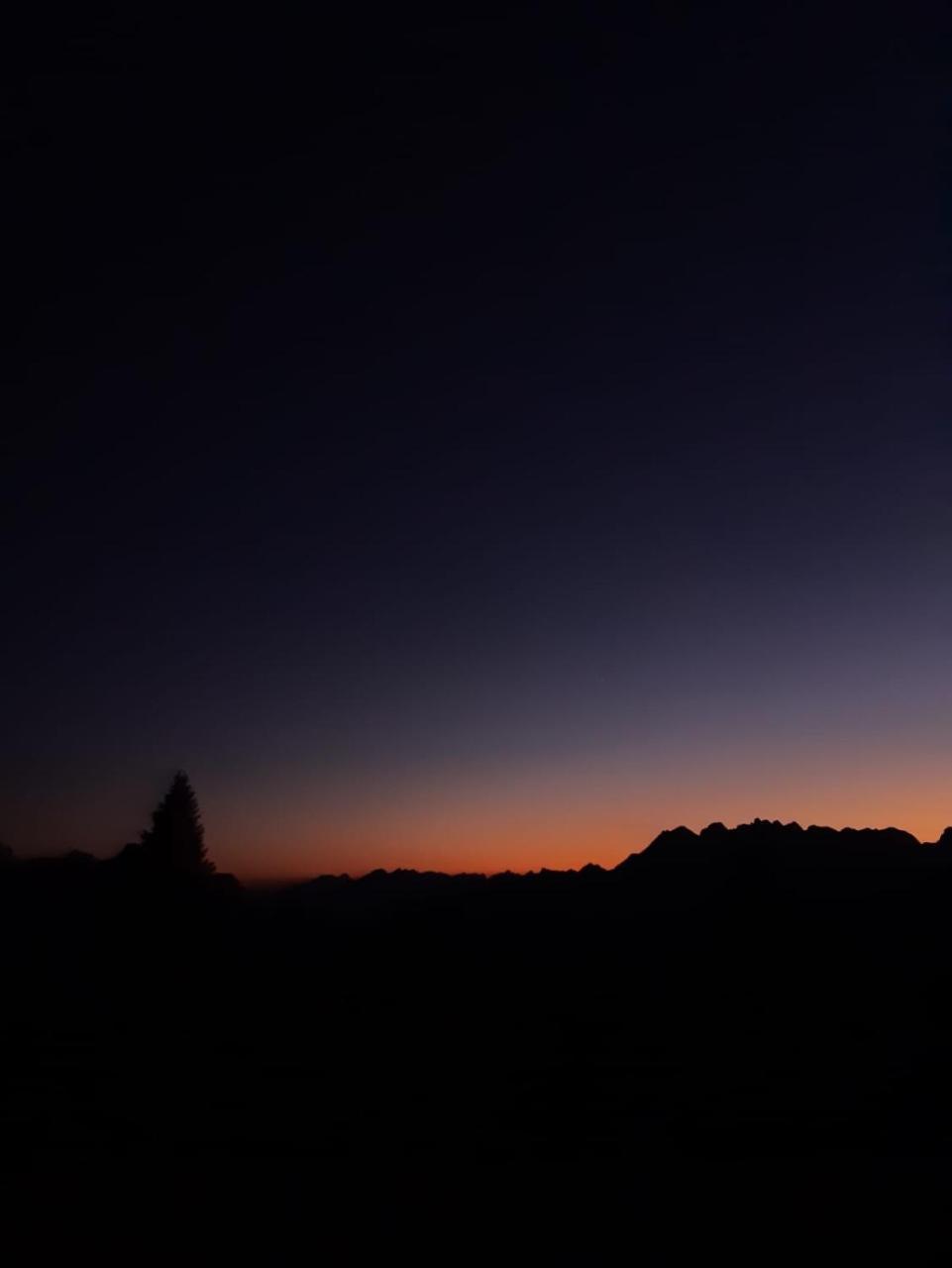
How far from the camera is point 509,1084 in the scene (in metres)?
19.6

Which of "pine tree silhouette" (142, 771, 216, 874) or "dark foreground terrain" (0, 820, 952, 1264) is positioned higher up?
"pine tree silhouette" (142, 771, 216, 874)

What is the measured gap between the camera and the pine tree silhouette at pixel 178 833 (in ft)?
161

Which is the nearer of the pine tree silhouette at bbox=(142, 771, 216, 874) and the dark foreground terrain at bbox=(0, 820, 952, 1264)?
the dark foreground terrain at bbox=(0, 820, 952, 1264)

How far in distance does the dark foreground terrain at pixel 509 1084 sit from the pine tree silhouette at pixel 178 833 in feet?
49.6

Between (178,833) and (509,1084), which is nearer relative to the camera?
(509,1084)

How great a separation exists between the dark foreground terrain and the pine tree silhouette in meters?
15.1

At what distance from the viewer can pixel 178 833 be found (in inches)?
2021

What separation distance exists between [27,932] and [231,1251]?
29.7 metres

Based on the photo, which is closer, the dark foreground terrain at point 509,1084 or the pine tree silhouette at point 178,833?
the dark foreground terrain at point 509,1084

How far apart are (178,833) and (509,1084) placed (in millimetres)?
37455

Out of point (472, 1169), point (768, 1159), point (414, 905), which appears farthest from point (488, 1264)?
point (414, 905)

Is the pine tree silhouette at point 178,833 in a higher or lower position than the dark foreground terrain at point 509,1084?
higher

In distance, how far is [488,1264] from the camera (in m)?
12.9

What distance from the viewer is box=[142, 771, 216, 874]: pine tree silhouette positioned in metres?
49.1
